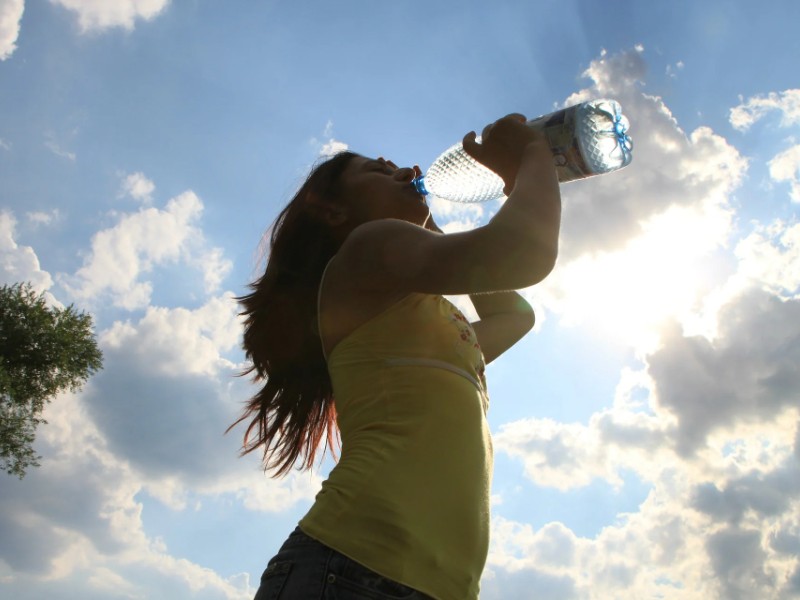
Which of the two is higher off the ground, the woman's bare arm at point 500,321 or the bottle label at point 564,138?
the bottle label at point 564,138

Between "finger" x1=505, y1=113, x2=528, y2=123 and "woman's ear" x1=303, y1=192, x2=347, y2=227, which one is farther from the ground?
"finger" x1=505, y1=113, x2=528, y2=123

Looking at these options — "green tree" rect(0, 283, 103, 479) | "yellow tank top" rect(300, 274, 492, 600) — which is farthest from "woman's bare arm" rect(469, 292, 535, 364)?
"green tree" rect(0, 283, 103, 479)

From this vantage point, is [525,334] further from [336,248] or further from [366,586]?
[366,586]

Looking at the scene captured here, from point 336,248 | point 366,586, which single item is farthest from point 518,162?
point 366,586

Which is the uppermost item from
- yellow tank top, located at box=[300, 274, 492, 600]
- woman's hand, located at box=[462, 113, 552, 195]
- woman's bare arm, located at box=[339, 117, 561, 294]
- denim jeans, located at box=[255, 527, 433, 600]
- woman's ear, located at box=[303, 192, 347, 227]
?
woman's hand, located at box=[462, 113, 552, 195]

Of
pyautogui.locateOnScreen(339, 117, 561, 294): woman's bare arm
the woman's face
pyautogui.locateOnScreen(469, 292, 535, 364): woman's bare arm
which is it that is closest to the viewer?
pyautogui.locateOnScreen(339, 117, 561, 294): woman's bare arm

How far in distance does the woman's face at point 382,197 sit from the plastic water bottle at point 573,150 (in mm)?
132

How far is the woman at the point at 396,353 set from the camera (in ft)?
5.09

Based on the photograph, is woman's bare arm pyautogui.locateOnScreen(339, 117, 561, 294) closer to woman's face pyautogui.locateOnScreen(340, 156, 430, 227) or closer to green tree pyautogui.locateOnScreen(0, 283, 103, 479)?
woman's face pyautogui.locateOnScreen(340, 156, 430, 227)

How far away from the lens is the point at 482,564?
171cm

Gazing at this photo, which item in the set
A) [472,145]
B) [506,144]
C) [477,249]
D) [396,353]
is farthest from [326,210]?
[477,249]

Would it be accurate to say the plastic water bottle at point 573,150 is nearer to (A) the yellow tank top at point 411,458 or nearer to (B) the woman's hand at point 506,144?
(B) the woman's hand at point 506,144

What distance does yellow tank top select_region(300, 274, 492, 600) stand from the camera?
5.08 feet

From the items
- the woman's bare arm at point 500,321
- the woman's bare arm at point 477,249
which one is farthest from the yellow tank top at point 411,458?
the woman's bare arm at point 500,321
